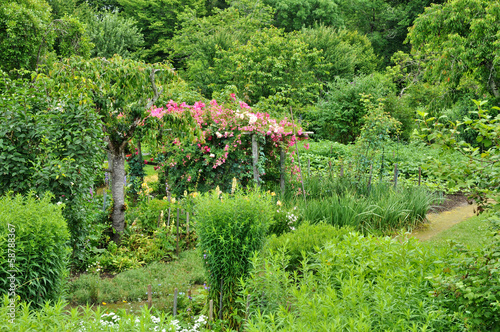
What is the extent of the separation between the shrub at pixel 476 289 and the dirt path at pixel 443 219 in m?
4.86

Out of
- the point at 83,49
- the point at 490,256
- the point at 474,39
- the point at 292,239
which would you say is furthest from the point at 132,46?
the point at 490,256

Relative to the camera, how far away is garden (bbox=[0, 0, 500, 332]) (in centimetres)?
264

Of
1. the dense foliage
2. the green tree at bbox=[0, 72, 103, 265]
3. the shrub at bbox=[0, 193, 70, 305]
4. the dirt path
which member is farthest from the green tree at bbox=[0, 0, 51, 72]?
the dirt path

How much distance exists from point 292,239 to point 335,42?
2084 centimetres

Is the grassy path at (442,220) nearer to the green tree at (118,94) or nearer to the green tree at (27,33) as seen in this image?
the green tree at (118,94)

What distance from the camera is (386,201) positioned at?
7.54 meters

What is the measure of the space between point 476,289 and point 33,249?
345 cm

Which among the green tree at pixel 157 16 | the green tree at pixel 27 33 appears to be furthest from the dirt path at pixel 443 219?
the green tree at pixel 157 16

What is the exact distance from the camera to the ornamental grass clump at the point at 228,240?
4016 mm

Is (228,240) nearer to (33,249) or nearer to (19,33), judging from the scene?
(33,249)

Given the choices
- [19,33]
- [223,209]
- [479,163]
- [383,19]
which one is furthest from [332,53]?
[479,163]

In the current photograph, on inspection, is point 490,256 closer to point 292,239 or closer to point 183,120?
point 292,239

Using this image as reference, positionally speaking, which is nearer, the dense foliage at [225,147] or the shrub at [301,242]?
the shrub at [301,242]

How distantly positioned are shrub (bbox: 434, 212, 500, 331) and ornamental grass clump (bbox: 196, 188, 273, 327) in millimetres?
1835
